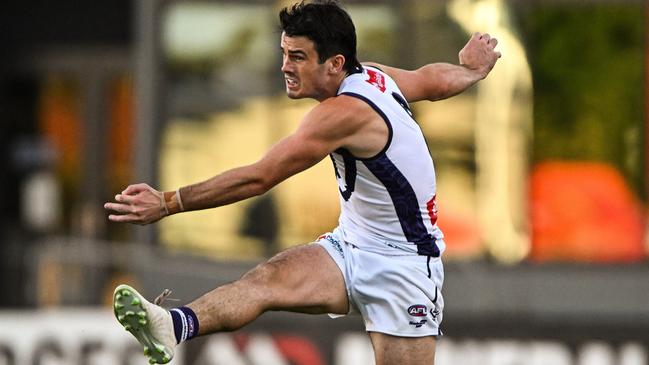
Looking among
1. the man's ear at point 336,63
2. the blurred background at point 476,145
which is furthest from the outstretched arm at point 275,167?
the blurred background at point 476,145

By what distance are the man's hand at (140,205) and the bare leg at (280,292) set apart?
0.61 m

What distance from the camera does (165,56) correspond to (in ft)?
51.7

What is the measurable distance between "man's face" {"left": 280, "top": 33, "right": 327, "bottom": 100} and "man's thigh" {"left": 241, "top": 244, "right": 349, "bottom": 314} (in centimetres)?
85

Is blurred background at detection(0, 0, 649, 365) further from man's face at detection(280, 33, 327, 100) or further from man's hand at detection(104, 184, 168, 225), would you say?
man's hand at detection(104, 184, 168, 225)

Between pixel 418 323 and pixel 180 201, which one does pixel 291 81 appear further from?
pixel 418 323

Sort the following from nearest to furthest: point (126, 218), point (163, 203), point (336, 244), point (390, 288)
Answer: point (126, 218) < point (163, 203) < point (390, 288) < point (336, 244)

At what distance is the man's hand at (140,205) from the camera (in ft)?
27.7

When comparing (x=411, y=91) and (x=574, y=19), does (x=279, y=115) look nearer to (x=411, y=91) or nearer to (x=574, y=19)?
(x=574, y=19)

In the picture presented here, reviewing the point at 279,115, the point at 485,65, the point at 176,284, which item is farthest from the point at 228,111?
the point at 485,65

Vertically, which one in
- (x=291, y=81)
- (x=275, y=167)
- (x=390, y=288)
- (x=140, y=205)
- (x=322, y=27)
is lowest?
(x=390, y=288)

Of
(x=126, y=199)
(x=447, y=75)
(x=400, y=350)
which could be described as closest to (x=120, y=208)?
(x=126, y=199)

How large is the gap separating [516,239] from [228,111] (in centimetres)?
267

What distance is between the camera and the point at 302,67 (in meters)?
8.89

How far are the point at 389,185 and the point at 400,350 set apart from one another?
86cm
